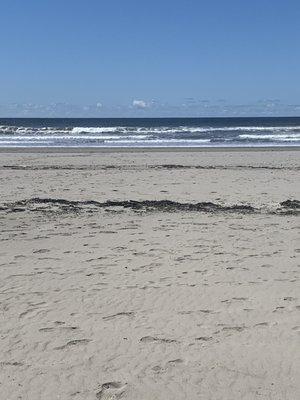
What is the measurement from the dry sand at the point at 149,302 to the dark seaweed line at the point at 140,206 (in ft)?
0.20

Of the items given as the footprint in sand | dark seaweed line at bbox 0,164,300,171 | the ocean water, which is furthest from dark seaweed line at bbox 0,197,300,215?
the ocean water

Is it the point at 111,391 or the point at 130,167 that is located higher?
the point at 130,167

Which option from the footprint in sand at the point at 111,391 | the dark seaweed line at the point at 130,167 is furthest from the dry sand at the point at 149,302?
the dark seaweed line at the point at 130,167

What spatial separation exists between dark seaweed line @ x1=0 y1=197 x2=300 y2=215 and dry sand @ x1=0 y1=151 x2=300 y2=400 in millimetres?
62

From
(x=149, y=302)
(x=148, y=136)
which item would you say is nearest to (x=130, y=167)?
(x=149, y=302)

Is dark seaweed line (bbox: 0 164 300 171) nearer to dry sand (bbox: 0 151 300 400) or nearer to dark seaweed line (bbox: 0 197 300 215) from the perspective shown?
dark seaweed line (bbox: 0 197 300 215)

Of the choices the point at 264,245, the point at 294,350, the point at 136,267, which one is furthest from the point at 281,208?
the point at 294,350

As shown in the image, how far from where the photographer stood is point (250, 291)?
5.08 metres

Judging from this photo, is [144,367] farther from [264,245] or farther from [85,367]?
[264,245]

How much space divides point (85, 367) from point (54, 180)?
36.6 ft

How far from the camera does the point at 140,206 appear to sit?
10055 millimetres

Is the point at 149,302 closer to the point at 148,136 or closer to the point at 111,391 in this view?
the point at 111,391

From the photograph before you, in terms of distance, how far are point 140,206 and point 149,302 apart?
5308 millimetres

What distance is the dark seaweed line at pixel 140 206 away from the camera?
31.7ft
